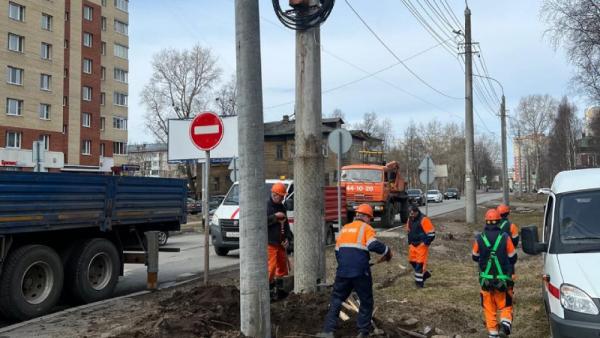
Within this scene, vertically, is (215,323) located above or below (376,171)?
below

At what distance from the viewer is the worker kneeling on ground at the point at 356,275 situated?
594cm

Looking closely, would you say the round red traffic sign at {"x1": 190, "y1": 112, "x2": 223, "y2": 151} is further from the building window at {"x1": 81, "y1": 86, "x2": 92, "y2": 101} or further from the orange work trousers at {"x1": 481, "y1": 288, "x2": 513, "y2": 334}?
the building window at {"x1": 81, "y1": 86, "x2": 92, "y2": 101}

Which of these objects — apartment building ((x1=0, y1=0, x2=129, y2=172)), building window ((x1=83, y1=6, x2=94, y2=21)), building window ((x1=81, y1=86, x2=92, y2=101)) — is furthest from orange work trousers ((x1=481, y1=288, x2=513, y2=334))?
building window ((x1=83, y1=6, x2=94, y2=21))

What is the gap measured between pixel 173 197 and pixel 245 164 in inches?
233

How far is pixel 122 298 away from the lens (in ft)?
29.1

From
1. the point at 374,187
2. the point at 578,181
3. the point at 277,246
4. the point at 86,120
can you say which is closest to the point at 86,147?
the point at 86,120

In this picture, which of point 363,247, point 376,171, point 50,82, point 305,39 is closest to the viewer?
point 363,247

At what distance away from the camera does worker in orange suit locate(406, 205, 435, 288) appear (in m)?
9.55

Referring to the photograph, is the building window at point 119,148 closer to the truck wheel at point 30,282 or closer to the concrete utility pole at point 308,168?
the truck wheel at point 30,282

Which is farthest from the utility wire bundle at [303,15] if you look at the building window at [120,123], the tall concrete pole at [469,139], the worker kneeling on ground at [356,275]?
the building window at [120,123]

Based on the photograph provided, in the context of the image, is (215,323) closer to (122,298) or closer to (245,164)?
(245,164)

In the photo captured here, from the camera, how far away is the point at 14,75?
4578 centimetres

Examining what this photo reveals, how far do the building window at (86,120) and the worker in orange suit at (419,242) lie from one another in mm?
50522

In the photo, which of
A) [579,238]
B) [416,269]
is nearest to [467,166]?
[416,269]
